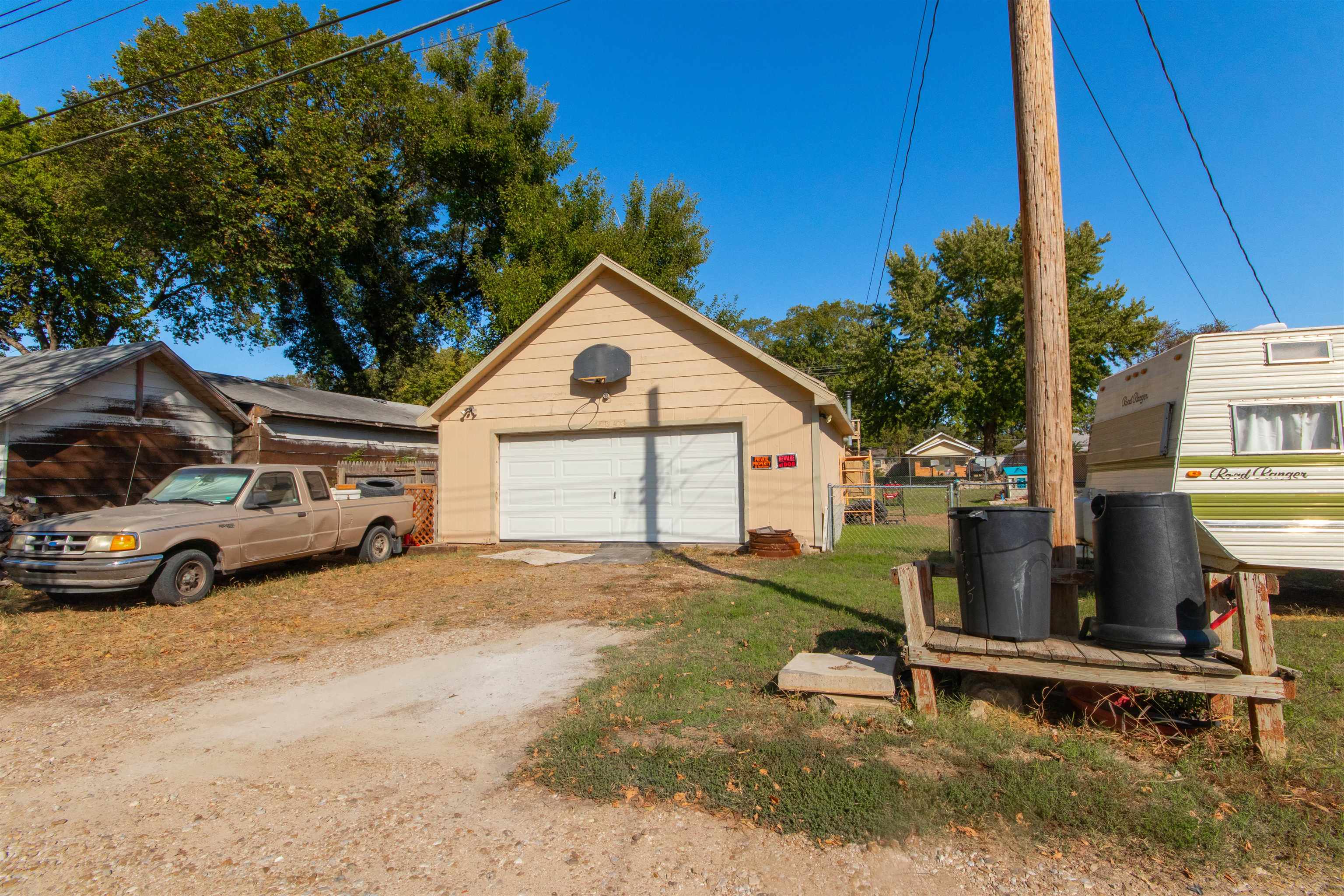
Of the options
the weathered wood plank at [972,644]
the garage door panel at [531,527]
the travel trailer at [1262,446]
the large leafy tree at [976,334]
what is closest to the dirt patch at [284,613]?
the garage door panel at [531,527]

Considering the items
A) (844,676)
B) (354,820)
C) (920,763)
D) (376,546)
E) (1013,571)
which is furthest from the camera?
(376,546)

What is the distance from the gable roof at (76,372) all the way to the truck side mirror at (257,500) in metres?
4.90

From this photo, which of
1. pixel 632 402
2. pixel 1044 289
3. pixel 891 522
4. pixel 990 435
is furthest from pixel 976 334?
pixel 1044 289

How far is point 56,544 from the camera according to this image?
7.67 metres

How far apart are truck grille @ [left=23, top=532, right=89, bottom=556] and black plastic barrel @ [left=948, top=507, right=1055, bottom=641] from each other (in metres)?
8.93

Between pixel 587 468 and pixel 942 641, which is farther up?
pixel 587 468

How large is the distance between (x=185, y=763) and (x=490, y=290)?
23.5 m

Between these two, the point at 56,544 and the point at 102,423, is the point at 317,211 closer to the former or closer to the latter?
the point at 102,423

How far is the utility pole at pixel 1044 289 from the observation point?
15.9 feet

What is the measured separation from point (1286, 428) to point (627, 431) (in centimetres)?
951

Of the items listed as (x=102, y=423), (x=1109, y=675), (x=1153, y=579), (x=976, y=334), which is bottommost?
(x=1109, y=675)

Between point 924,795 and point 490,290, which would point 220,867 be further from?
point 490,290

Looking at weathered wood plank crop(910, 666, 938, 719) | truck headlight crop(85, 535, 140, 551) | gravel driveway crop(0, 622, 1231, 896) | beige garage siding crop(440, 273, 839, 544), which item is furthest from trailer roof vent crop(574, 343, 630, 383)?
weathered wood plank crop(910, 666, 938, 719)

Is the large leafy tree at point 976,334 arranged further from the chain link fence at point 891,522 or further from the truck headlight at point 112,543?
the truck headlight at point 112,543
